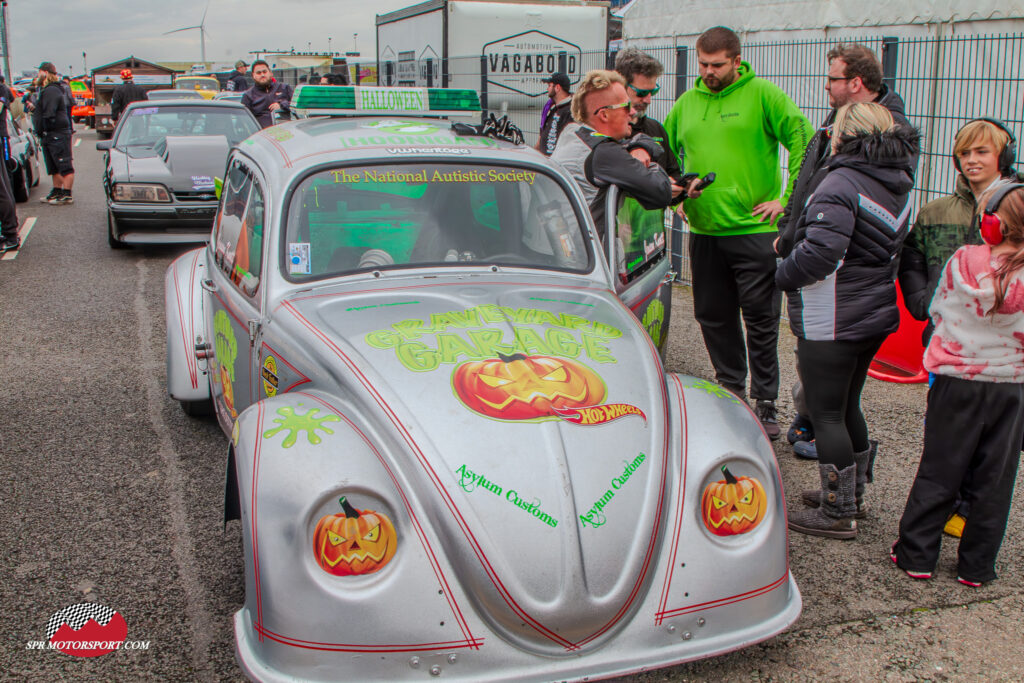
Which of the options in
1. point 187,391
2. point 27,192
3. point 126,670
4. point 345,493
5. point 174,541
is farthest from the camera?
point 27,192

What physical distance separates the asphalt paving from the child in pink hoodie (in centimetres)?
20

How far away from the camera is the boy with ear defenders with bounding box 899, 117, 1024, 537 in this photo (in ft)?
12.9

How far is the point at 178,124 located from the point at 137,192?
1599 mm

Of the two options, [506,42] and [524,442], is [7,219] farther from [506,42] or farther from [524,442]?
[524,442]

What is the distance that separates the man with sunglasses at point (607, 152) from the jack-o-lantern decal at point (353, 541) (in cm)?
239

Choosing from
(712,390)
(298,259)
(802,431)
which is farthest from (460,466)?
(802,431)

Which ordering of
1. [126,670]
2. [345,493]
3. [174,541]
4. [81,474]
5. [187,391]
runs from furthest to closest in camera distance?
[187,391] → [81,474] → [174,541] → [126,670] → [345,493]

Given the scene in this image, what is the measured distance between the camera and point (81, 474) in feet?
15.4

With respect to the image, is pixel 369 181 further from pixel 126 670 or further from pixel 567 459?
pixel 126 670

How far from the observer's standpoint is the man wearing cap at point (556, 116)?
26.5ft

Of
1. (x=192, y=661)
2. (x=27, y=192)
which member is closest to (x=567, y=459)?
(x=192, y=661)

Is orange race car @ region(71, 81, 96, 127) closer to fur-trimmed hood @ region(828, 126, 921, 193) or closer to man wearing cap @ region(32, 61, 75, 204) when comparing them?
man wearing cap @ region(32, 61, 75, 204)

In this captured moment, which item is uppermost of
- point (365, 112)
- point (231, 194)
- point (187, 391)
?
point (365, 112)

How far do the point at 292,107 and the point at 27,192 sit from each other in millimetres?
10887
